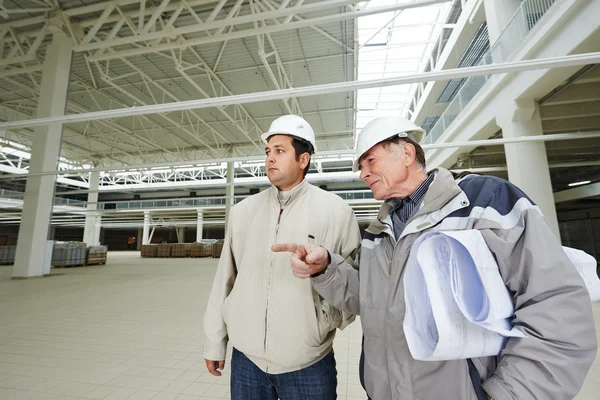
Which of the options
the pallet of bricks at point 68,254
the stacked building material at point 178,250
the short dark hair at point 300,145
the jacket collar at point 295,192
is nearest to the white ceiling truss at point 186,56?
the pallet of bricks at point 68,254

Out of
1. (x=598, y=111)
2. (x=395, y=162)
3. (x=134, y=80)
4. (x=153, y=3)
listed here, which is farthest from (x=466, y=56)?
(x=395, y=162)

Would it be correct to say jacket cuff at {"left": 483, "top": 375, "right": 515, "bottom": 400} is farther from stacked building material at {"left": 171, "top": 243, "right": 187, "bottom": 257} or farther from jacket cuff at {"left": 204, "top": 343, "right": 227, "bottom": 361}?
stacked building material at {"left": 171, "top": 243, "right": 187, "bottom": 257}

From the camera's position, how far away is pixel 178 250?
26.7m

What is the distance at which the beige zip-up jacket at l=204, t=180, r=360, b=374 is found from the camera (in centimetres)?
161

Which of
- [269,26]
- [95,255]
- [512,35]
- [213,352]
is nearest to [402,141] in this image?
[213,352]

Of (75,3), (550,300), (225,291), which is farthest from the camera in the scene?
(75,3)

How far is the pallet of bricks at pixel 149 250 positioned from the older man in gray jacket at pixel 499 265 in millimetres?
28814

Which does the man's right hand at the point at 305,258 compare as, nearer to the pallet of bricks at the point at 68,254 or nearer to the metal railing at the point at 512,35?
the metal railing at the point at 512,35

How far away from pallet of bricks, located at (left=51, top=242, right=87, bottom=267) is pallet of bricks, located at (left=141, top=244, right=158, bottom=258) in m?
9.96

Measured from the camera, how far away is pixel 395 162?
1.58m

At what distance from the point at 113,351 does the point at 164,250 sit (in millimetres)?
24773

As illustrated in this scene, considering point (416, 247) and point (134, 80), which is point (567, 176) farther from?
point (134, 80)

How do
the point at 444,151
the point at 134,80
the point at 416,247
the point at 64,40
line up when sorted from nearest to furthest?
1. the point at 416,247
2. the point at 64,40
3. the point at 134,80
4. the point at 444,151

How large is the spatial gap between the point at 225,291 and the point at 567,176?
2061 cm
